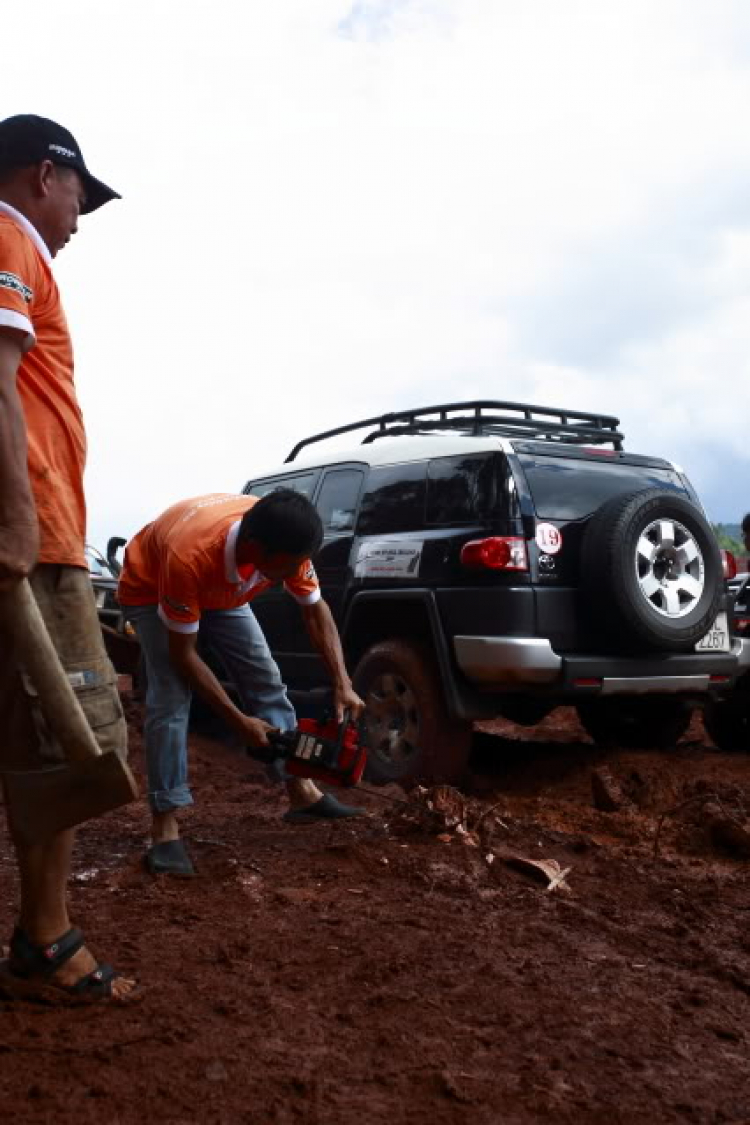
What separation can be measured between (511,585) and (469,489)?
2.06ft

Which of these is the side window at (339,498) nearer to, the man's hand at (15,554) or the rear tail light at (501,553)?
the rear tail light at (501,553)

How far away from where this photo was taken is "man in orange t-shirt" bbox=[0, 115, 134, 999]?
265cm

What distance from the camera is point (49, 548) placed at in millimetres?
2717

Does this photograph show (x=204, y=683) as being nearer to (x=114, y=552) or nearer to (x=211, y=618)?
(x=211, y=618)

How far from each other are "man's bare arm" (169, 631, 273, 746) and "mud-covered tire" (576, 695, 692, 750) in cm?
308

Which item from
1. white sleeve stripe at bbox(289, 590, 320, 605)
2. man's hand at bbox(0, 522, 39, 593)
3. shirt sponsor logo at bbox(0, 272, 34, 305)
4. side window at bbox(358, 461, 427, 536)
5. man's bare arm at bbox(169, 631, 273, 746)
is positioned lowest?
man's bare arm at bbox(169, 631, 273, 746)

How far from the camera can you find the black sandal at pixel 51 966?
274 centimetres

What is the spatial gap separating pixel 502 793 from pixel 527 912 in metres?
2.25

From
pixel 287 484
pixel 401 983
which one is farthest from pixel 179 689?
pixel 287 484

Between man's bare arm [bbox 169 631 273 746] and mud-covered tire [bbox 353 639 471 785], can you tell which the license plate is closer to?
mud-covered tire [bbox 353 639 471 785]

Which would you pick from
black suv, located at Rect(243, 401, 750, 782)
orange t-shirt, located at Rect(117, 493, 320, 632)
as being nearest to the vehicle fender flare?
black suv, located at Rect(243, 401, 750, 782)

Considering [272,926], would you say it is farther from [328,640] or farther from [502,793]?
[502,793]

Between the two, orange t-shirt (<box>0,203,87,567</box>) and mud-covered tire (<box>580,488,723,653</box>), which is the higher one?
orange t-shirt (<box>0,203,87,567</box>)

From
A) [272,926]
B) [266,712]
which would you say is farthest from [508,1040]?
[266,712]
